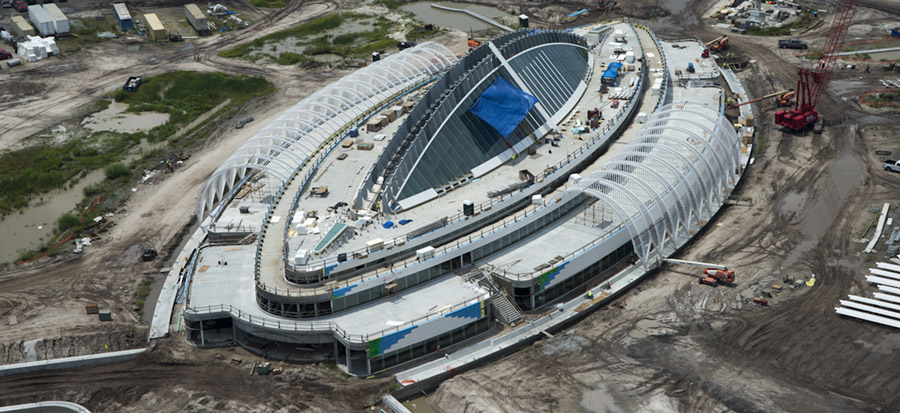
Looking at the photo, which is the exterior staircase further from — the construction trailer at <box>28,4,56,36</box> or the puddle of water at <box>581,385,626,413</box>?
the construction trailer at <box>28,4,56,36</box>

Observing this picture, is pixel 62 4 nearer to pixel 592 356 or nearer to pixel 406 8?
pixel 406 8

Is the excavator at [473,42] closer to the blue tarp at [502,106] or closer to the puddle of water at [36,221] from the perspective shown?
the blue tarp at [502,106]

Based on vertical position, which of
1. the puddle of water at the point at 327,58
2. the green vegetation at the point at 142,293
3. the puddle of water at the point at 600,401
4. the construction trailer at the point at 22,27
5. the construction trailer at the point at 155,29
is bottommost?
the puddle of water at the point at 600,401

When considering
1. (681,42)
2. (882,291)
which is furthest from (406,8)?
(882,291)

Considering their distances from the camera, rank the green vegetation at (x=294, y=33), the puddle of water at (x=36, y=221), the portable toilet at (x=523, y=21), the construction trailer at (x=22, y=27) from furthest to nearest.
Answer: the portable toilet at (x=523, y=21), the construction trailer at (x=22, y=27), the green vegetation at (x=294, y=33), the puddle of water at (x=36, y=221)

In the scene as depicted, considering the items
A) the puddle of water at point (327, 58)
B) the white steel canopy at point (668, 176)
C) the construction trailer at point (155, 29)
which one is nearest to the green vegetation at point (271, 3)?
the construction trailer at point (155, 29)

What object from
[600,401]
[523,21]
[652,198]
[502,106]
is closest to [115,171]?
[502,106]
